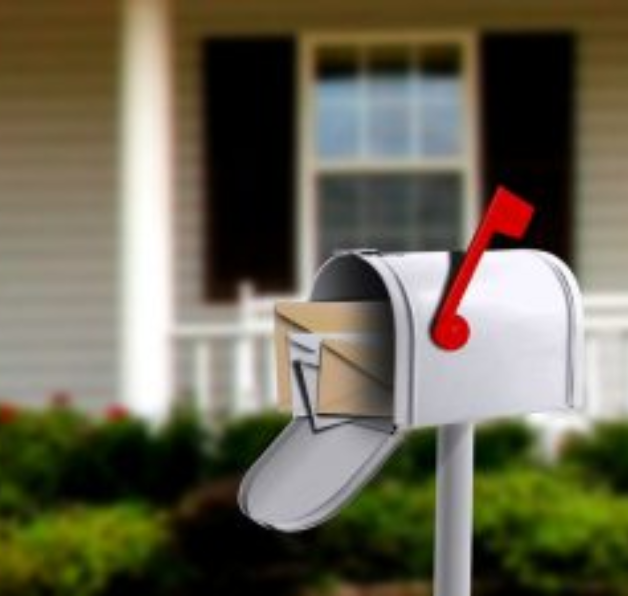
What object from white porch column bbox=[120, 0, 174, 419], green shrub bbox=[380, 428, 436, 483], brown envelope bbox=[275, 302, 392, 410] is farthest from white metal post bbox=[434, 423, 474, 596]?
white porch column bbox=[120, 0, 174, 419]

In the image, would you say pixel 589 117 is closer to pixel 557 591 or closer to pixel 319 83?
pixel 319 83

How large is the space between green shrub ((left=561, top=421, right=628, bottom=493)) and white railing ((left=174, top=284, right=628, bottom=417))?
45 centimetres

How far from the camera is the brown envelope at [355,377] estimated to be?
1.35 meters

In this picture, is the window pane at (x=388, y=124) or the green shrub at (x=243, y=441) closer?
the green shrub at (x=243, y=441)

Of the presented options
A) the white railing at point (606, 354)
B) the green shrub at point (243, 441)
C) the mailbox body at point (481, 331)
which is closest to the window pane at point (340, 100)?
the white railing at point (606, 354)

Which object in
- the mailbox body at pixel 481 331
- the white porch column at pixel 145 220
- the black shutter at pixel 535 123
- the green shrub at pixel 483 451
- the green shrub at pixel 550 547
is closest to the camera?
the mailbox body at pixel 481 331

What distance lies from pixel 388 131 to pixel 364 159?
217mm

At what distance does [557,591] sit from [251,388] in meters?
2.57

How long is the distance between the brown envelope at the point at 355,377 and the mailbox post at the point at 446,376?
0.4 inches

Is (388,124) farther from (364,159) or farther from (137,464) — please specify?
(137,464)

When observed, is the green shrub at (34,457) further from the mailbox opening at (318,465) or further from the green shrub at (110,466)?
the mailbox opening at (318,465)

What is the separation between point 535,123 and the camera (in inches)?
381

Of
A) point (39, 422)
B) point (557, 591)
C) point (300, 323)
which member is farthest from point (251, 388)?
point (300, 323)

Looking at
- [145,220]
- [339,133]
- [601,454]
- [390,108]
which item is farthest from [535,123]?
[601,454]
